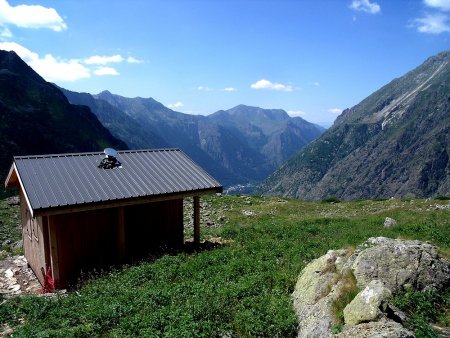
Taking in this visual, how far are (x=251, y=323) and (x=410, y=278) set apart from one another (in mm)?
4032

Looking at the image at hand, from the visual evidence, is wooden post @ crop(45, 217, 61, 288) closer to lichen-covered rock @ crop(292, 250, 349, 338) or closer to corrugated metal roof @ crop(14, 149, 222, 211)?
corrugated metal roof @ crop(14, 149, 222, 211)

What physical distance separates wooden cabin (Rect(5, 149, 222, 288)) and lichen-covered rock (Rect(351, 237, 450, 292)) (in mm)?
9066

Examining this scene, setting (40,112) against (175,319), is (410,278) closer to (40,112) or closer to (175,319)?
(175,319)

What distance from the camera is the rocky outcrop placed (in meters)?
7.34

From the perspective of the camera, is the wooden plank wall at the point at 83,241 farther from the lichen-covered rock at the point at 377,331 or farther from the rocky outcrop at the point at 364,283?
the lichen-covered rock at the point at 377,331

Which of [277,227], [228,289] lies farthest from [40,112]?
[228,289]

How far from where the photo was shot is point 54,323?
9586mm

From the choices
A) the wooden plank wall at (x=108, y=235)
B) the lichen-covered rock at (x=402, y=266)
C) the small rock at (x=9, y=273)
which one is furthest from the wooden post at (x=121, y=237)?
the lichen-covered rock at (x=402, y=266)

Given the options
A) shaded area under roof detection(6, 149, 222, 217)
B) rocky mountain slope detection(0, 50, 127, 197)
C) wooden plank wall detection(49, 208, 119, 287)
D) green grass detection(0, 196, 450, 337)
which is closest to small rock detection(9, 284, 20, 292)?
wooden plank wall detection(49, 208, 119, 287)

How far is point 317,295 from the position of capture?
9500mm

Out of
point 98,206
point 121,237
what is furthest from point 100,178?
point 121,237

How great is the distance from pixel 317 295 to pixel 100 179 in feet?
34.4

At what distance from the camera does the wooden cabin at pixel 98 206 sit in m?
14.4

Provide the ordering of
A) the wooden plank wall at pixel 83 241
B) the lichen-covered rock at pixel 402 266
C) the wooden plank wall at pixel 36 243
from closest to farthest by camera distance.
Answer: the lichen-covered rock at pixel 402 266
the wooden plank wall at pixel 83 241
the wooden plank wall at pixel 36 243
